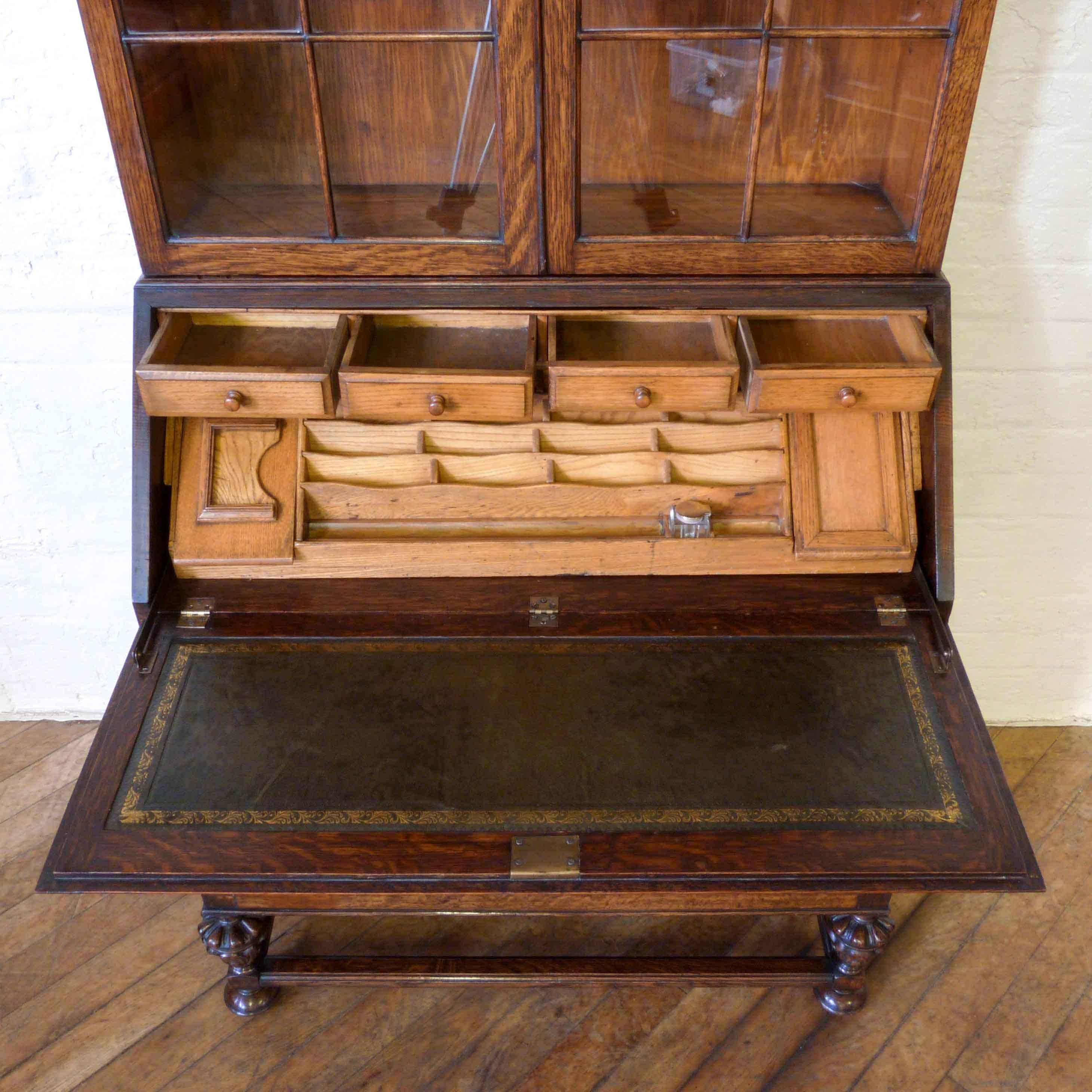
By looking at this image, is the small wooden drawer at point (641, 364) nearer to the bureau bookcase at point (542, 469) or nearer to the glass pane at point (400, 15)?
the bureau bookcase at point (542, 469)

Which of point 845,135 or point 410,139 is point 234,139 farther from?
point 845,135

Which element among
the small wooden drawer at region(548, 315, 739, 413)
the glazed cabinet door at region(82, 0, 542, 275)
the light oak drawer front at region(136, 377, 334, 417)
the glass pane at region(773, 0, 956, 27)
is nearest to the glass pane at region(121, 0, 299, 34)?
the glazed cabinet door at region(82, 0, 542, 275)

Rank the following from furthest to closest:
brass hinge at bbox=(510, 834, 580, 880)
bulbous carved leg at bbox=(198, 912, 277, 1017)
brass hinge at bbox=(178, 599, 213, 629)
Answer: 1. bulbous carved leg at bbox=(198, 912, 277, 1017)
2. brass hinge at bbox=(178, 599, 213, 629)
3. brass hinge at bbox=(510, 834, 580, 880)

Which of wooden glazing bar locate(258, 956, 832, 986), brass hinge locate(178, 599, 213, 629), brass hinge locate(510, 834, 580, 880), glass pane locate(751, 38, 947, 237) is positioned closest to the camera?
brass hinge locate(510, 834, 580, 880)

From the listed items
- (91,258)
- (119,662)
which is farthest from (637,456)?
(119,662)

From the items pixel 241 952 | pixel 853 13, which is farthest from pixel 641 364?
pixel 241 952

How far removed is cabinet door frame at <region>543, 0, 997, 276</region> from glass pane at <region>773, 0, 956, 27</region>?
83 mm

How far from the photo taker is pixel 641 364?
1832 millimetres

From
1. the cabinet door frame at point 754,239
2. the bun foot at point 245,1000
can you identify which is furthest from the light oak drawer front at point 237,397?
the bun foot at point 245,1000

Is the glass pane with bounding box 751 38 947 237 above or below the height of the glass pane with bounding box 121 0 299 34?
below

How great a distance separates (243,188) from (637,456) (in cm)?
93

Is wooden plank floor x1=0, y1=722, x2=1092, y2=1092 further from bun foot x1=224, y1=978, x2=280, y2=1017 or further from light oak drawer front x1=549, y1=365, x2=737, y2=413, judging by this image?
light oak drawer front x1=549, y1=365, x2=737, y2=413

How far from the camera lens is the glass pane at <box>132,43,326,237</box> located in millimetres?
1811

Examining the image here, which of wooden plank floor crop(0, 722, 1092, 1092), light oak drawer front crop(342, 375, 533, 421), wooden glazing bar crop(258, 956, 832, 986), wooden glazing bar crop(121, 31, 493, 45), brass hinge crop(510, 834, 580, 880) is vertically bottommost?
wooden plank floor crop(0, 722, 1092, 1092)
